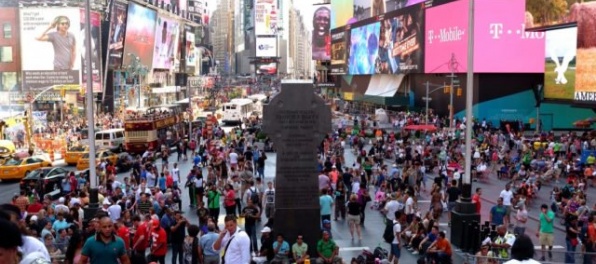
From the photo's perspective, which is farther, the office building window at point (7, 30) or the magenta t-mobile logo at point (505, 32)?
the office building window at point (7, 30)

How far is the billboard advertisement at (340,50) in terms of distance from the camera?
9456 cm

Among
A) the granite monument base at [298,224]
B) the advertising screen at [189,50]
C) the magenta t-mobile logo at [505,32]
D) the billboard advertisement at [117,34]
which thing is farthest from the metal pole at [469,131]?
the advertising screen at [189,50]

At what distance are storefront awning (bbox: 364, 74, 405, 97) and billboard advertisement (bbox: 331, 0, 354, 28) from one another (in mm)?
30327

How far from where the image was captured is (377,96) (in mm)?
→ 75750

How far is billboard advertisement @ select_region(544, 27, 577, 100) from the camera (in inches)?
1697

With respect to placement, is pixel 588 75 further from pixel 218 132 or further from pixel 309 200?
pixel 309 200

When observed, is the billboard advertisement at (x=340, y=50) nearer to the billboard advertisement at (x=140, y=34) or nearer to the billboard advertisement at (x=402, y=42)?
the billboard advertisement at (x=402, y=42)

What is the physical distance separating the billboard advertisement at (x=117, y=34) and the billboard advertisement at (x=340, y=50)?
106 feet

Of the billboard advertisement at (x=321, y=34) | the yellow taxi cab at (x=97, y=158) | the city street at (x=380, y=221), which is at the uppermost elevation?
the billboard advertisement at (x=321, y=34)

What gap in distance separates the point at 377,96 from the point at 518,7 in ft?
89.7

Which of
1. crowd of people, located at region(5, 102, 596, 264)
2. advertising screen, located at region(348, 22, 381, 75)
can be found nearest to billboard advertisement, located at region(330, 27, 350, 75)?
advertising screen, located at region(348, 22, 381, 75)

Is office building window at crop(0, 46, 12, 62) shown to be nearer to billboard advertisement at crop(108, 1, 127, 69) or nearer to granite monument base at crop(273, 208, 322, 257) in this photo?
billboard advertisement at crop(108, 1, 127, 69)

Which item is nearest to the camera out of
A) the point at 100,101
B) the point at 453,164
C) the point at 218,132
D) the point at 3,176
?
the point at 453,164

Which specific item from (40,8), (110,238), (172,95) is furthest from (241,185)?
(172,95)
